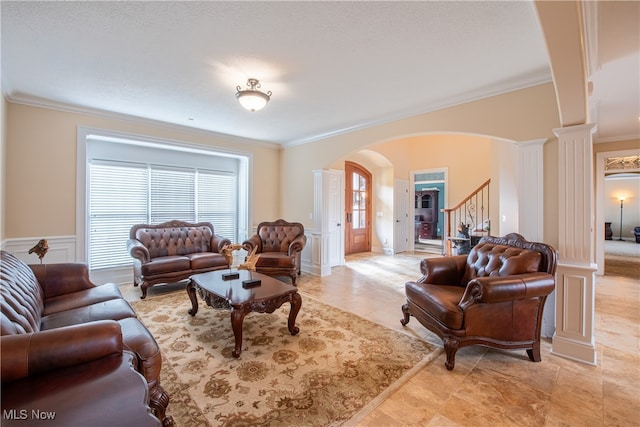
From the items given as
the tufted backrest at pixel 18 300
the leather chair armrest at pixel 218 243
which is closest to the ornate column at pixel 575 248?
the tufted backrest at pixel 18 300

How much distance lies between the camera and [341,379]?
210cm

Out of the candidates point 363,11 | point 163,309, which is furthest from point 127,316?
point 363,11

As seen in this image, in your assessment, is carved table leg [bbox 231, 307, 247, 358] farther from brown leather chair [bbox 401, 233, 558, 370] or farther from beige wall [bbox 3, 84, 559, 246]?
beige wall [bbox 3, 84, 559, 246]

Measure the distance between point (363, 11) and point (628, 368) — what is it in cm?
351

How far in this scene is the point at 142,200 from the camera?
16.4ft

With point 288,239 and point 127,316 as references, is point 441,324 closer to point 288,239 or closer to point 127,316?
point 127,316

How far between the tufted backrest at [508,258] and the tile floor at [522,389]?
739mm

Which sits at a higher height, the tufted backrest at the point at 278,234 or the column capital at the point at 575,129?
the column capital at the point at 575,129

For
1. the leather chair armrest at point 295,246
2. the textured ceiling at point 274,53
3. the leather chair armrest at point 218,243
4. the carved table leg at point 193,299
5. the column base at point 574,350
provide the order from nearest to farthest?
the textured ceiling at point 274,53 → the column base at point 574,350 → the carved table leg at point 193,299 → the leather chair armrest at point 295,246 → the leather chair armrest at point 218,243

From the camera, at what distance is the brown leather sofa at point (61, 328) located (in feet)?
3.63

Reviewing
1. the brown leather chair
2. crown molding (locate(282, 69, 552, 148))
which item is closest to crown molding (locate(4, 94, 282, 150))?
crown molding (locate(282, 69, 552, 148))

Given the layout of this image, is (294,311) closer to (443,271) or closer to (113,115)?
(443,271)

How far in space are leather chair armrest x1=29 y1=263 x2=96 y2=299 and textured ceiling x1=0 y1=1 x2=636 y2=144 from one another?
1.97m

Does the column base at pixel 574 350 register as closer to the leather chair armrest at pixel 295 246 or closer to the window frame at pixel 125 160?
the leather chair armrest at pixel 295 246
